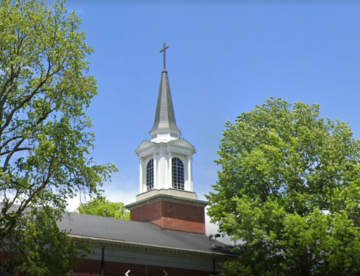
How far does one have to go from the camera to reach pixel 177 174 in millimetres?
46438

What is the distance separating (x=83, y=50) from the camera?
2436cm

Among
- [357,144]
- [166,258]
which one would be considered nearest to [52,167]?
[166,258]

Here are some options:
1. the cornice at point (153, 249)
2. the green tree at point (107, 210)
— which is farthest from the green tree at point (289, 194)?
the green tree at point (107, 210)

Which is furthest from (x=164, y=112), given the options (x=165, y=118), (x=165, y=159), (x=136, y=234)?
(x=136, y=234)

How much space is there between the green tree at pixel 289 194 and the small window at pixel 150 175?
10.2 metres

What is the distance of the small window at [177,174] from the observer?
46125mm

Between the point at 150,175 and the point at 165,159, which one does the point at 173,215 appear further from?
the point at 165,159

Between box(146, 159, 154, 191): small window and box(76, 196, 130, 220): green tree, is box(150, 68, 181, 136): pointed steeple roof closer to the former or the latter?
box(146, 159, 154, 191): small window

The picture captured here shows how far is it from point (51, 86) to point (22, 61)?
5.83ft

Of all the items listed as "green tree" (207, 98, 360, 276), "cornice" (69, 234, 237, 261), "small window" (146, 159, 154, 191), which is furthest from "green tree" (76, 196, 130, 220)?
"green tree" (207, 98, 360, 276)

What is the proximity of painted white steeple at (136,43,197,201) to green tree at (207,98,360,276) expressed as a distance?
8947 millimetres

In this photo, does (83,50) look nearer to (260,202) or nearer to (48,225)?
(48,225)

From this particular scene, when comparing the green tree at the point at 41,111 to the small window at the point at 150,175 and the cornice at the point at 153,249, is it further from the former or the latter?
the small window at the point at 150,175

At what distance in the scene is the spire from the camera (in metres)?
47.2
